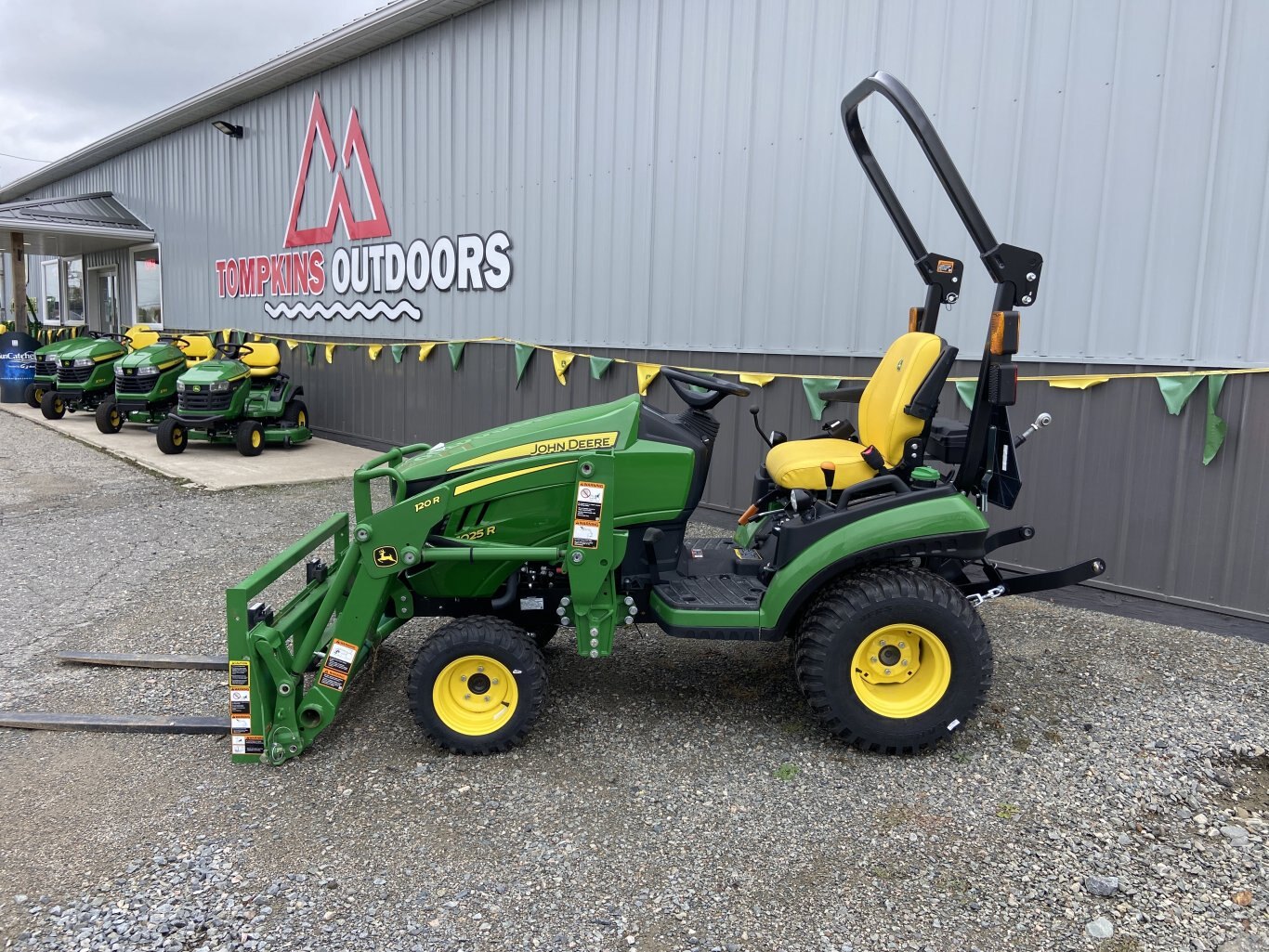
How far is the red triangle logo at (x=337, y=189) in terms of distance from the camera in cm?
982

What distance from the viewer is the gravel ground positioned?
7.73 ft

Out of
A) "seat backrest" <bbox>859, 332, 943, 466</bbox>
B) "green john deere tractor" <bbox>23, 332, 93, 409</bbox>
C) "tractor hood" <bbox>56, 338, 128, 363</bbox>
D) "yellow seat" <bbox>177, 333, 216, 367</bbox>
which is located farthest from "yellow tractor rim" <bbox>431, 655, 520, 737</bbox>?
"green john deere tractor" <bbox>23, 332, 93, 409</bbox>

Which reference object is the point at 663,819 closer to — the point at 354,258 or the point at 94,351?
the point at 354,258

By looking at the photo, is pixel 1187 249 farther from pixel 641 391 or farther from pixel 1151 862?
pixel 641 391

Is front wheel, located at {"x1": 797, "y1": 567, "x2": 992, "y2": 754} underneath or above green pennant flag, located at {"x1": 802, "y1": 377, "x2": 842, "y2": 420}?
underneath

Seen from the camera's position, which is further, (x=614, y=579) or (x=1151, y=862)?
(x=614, y=579)

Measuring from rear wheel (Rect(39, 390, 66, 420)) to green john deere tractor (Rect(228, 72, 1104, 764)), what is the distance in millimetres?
10998

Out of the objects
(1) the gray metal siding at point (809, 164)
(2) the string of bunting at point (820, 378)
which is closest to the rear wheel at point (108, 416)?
(2) the string of bunting at point (820, 378)

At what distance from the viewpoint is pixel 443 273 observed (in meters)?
9.00

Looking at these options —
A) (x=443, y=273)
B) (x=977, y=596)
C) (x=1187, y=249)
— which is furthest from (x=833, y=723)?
(x=443, y=273)

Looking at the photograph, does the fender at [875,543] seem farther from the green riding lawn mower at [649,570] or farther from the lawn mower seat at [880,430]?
the lawn mower seat at [880,430]

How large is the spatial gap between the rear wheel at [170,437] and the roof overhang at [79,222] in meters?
6.63

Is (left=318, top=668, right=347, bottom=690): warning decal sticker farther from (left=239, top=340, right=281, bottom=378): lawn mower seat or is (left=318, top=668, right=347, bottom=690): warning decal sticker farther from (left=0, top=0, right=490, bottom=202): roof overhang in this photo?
(left=239, top=340, right=281, bottom=378): lawn mower seat

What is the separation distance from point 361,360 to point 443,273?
1.84 m
